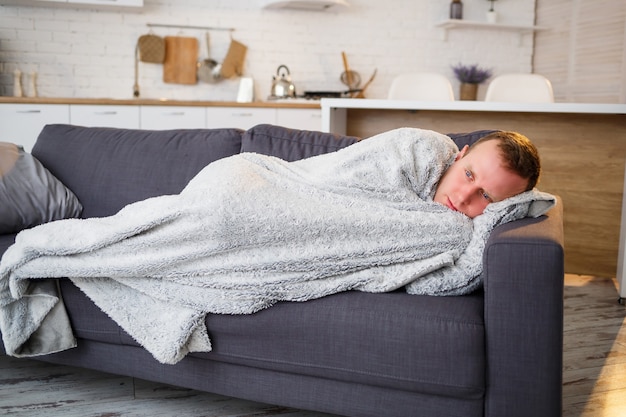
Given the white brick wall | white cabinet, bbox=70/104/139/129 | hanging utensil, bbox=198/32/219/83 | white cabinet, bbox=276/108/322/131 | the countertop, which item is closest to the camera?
the countertop

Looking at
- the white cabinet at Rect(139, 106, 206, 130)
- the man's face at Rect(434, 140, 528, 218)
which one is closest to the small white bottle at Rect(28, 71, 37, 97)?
the white cabinet at Rect(139, 106, 206, 130)

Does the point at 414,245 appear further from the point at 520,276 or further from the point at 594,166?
the point at 594,166

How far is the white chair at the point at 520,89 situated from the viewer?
4234 millimetres

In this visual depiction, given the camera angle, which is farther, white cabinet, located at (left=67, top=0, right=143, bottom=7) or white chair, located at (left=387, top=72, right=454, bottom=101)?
white cabinet, located at (left=67, top=0, right=143, bottom=7)

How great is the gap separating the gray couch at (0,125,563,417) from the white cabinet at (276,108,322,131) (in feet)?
9.91

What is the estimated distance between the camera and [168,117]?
459 cm

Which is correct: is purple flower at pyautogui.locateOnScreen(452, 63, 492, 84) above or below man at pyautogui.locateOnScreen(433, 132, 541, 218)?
above

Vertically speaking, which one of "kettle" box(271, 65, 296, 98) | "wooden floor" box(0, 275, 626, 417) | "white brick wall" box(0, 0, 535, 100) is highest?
"white brick wall" box(0, 0, 535, 100)

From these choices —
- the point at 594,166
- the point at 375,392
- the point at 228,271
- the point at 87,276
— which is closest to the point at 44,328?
the point at 87,276

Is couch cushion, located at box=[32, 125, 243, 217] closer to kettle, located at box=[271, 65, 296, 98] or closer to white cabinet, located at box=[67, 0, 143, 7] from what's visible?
white cabinet, located at box=[67, 0, 143, 7]

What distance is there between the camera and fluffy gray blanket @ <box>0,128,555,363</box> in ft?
5.57

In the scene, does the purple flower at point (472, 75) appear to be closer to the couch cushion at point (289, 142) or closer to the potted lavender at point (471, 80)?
the potted lavender at point (471, 80)

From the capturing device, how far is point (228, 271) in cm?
172

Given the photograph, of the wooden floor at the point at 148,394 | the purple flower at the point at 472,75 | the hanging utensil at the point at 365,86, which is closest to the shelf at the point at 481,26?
the purple flower at the point at 472,75
